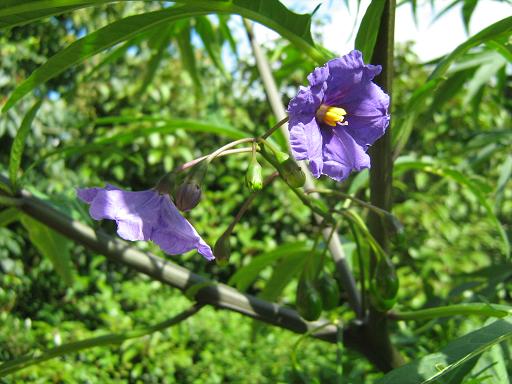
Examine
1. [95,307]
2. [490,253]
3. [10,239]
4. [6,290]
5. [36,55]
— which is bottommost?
[490,253]

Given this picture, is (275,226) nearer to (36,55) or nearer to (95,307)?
(95,307)

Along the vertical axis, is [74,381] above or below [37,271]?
below

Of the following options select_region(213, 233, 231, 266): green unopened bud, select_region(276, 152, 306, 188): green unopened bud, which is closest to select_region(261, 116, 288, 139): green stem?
select_region(276, 152, 306, 188): green unopened bud

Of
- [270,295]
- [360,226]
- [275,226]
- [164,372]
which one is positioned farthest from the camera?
[275,226]

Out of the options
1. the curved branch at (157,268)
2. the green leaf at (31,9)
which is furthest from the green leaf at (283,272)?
the green leaf at (31,9)

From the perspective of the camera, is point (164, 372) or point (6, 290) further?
point (6, 290)

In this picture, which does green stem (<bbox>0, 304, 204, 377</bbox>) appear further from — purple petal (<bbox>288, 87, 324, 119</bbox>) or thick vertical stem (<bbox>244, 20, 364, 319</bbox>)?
purple petal (<bbox>288, 87, 324, 119</bbox>)

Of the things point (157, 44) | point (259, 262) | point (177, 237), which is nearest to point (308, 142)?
point (177, 237)

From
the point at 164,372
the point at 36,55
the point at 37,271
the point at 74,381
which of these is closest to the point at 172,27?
the point at 74,381
